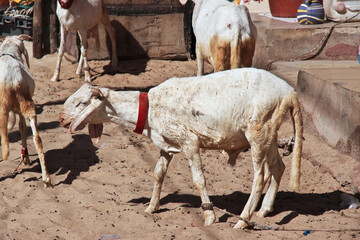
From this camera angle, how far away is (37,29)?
11.9 metres

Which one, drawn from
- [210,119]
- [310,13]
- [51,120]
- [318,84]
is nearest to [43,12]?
[51,120]

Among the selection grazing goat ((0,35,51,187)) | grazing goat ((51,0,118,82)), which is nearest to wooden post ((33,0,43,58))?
grazing goat ((51,0,118,82))

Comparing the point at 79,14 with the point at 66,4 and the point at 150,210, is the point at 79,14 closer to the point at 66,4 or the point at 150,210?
the point at 66,4

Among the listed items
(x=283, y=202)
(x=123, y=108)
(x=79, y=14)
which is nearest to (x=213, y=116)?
(x=123, y=108)

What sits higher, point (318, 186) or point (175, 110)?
point (175, 110)

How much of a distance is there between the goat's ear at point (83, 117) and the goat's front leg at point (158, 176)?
85 cm

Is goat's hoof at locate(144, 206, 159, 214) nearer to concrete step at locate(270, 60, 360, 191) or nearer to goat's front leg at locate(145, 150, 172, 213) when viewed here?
goat's front leg at locate(145, 150, 172, 213)

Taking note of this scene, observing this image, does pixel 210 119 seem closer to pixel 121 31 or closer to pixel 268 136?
pixel 268 136

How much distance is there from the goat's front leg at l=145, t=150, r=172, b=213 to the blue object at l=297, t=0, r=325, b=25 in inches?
219

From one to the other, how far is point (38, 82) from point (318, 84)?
617cm

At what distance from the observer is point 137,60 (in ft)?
39.9

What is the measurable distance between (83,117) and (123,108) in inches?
15.9

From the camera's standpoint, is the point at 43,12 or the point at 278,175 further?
the point at 43,12

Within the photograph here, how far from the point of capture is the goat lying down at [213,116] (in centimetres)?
466
